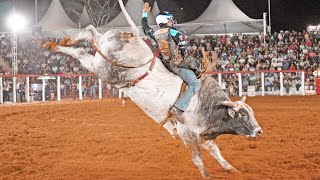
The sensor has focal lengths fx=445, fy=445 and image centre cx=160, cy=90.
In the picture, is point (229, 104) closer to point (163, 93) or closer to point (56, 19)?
point (163, 93)

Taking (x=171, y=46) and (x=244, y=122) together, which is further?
(x=171, y=46)

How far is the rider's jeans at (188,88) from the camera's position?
606 centimetres

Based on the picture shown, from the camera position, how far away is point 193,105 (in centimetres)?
617

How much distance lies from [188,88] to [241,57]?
20913 mm

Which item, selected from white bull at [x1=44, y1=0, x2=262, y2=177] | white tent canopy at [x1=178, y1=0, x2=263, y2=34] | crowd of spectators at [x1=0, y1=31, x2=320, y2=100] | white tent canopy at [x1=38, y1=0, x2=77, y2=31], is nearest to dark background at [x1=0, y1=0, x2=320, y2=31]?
white tent canopy at [x1=178, y1=0, x2=263, y2=34]

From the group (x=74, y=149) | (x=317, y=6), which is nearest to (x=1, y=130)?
(x=74, y=149)

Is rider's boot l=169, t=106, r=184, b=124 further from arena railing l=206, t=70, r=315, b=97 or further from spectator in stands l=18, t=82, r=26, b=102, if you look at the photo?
arena railing l=206, t=70, r=315, b=97

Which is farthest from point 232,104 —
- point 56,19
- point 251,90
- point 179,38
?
point 56,19

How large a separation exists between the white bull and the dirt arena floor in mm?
789

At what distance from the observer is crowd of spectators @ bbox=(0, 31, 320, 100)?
23188 mm

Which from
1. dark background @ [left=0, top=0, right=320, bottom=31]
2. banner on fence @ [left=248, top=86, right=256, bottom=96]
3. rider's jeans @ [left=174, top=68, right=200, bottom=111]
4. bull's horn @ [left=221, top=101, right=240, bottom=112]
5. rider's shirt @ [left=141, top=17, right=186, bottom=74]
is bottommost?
banner on fence @ [left=248, top=86, right=256, bottom=96]

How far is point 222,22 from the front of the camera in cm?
2905

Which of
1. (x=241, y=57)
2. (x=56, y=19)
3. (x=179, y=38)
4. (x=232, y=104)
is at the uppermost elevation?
(x=56, y=19)

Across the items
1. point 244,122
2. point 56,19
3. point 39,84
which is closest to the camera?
point 244,122
